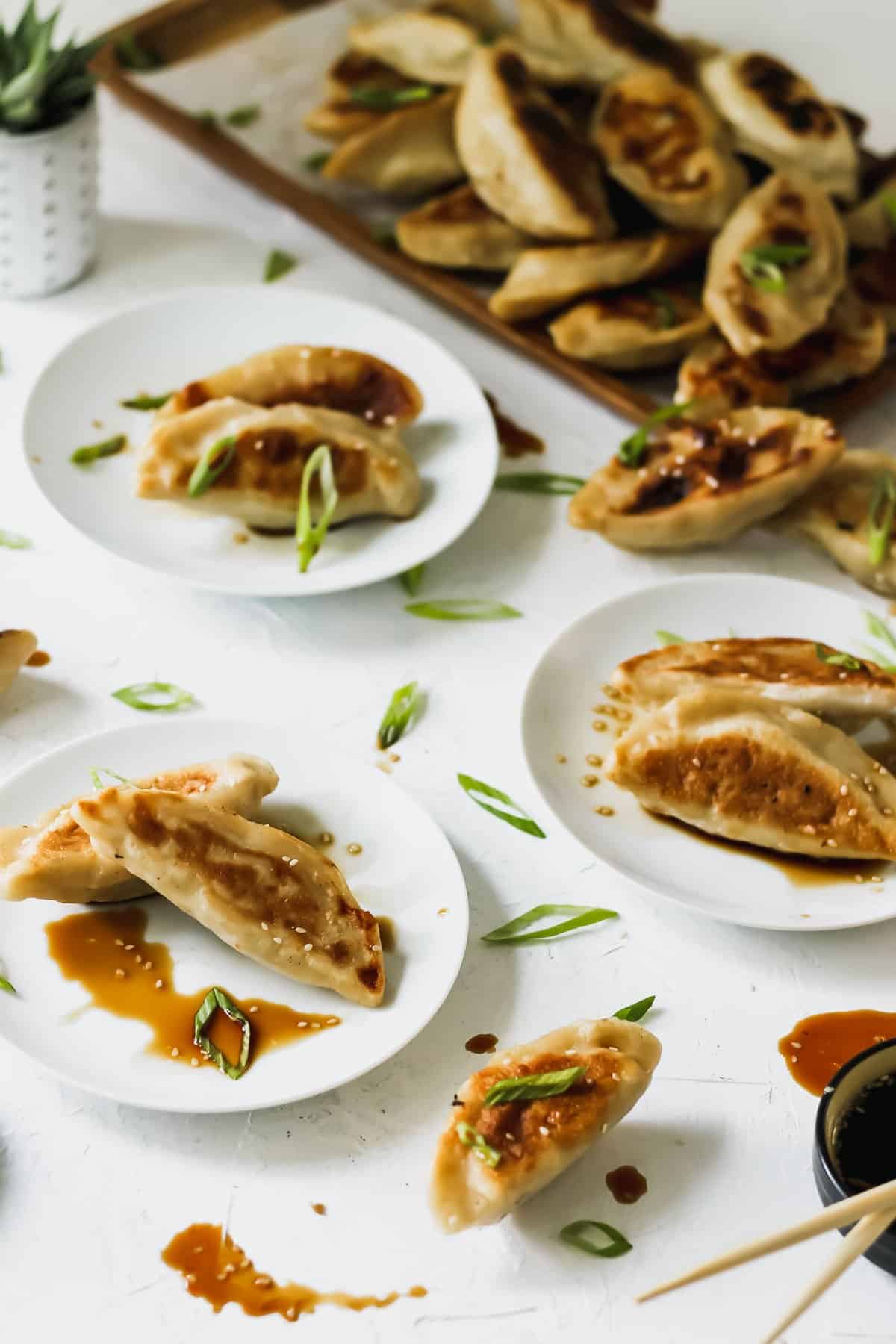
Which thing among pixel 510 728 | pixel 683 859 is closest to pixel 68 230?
pixel 510 728

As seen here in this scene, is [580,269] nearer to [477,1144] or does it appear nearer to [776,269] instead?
[776,269]

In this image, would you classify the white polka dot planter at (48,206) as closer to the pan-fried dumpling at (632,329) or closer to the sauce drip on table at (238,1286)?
the pan-fried dumpling at (632,329)

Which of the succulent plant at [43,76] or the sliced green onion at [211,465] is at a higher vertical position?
the succulent plant at [43,76]

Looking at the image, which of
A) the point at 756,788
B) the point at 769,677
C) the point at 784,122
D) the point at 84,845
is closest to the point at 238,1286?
the point at 84,845

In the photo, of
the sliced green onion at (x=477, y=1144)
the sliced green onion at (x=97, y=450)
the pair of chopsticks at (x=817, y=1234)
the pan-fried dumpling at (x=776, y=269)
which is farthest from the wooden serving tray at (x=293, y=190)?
the pair of chopsticks at (x=817, y=1234)

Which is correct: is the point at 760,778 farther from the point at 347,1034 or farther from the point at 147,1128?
the point at 147,1128
